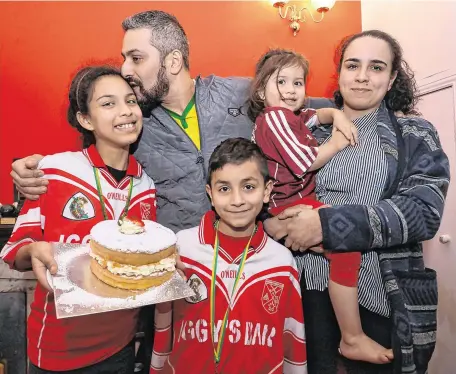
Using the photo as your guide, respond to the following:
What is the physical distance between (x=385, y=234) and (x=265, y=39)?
3299 mm

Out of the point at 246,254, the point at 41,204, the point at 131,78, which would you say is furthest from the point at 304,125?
the point at 41,204

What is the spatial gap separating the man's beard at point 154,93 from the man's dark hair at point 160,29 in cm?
11

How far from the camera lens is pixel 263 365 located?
1812 mm

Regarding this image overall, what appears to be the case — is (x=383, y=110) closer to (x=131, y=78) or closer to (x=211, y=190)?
(x=211, y=190)

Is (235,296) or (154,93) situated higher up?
(154,93)

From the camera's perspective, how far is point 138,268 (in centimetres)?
162

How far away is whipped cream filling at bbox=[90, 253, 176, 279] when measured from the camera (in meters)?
1.59

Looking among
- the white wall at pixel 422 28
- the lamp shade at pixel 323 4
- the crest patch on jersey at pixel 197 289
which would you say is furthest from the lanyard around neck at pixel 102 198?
the lamp shade at pixel 323 4

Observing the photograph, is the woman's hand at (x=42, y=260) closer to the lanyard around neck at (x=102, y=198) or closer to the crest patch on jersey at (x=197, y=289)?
the lanyard around neck at (x=102, y=198)

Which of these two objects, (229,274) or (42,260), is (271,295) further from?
(42,260)

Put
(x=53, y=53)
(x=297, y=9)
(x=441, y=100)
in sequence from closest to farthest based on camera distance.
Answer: (x=441, y=100) → (x=53, y=53) → (x=297, y=9)

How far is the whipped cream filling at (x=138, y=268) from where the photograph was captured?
159 centimetres

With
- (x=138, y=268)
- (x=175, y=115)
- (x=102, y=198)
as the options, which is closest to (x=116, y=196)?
(x=102, y=198)

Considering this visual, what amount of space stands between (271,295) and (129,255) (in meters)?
0.65
